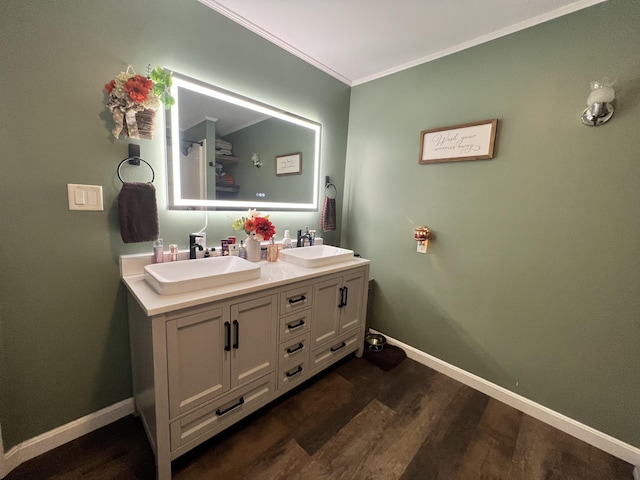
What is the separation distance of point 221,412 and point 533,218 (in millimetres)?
2045

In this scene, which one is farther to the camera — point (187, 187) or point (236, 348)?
point (187, 187)

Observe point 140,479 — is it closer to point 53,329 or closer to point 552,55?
point 53,329

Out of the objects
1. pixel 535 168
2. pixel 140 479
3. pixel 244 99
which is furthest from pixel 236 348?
pixel 535 168

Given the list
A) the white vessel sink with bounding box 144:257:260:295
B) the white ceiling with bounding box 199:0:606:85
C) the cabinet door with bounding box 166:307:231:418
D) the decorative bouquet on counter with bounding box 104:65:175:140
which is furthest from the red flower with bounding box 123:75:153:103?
the cabinet door with bounding box 166:307:231:418

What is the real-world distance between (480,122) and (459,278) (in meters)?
1.07

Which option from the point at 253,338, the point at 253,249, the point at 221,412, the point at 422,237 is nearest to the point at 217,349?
the point at 253,338

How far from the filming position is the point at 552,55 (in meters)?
1.44

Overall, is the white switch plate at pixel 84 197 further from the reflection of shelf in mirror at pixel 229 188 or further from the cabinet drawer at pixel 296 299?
the cabinet drawer at pixel 296 299

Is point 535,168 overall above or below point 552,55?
below

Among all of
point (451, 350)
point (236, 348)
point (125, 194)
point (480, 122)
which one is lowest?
point (451, 350)

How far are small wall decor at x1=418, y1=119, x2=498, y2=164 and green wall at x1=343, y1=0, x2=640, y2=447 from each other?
0.05 m

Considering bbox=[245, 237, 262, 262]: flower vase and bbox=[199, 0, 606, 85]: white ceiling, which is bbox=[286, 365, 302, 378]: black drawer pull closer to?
bbox=[245, 237, 262, 262]: flower vase

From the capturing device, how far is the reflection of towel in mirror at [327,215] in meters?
2.30

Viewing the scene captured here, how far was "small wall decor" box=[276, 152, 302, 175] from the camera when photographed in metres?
2.02
